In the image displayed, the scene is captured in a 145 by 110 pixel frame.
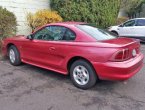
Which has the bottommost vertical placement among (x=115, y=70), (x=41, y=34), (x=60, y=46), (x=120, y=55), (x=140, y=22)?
(x=115, y=70)

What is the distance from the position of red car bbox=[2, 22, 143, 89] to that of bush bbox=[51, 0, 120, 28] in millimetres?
5833

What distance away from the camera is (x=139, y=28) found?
1274 centimetres

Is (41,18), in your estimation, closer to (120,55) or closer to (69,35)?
(69,35)

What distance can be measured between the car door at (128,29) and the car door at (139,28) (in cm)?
18

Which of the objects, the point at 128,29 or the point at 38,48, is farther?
the point at 128,29

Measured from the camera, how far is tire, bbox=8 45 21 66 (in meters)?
6.91

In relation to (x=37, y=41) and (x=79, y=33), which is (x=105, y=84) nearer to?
(x=79, y=33)

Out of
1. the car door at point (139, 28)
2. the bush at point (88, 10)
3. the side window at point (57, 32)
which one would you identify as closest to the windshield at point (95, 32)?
the side window at point (57, 32)

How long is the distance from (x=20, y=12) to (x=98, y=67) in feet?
23.5

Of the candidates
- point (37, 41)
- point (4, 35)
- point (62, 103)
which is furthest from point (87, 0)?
point (62, 103)

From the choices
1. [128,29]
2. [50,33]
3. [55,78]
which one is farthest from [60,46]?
[128,29]

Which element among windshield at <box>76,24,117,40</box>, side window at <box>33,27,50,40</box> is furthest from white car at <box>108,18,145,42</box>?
side window at <box>33,27,50,40</box>

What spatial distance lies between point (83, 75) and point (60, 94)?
0.68 meters

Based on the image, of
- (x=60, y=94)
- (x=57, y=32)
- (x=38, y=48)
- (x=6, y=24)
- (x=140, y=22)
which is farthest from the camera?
(x=140, y=22)
